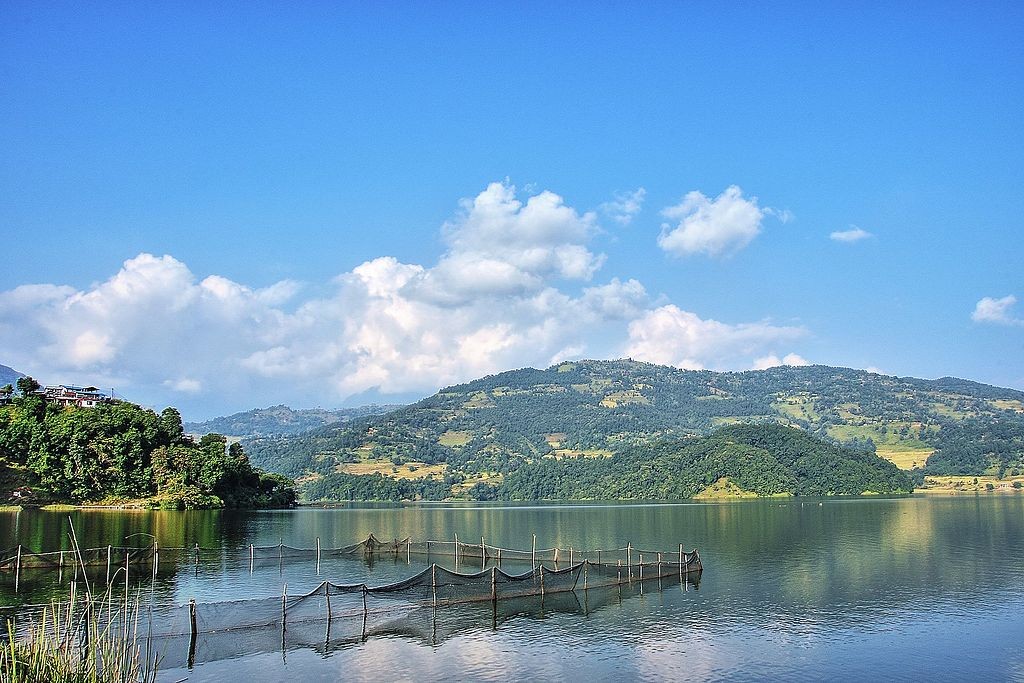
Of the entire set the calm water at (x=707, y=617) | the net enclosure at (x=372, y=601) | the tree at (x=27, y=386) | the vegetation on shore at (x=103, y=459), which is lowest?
the calm water at (x=707, y=617)

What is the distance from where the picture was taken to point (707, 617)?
41.7 m

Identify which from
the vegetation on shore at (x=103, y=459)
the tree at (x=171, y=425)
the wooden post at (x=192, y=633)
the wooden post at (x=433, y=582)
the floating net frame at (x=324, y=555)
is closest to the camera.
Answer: the wooden post at (x=192, y=633)

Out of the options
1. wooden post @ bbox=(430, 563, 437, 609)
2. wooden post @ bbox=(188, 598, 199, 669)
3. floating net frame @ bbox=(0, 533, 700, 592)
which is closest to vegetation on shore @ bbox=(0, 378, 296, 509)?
floating net frame @ bbox=(0, 533, 700, 592)

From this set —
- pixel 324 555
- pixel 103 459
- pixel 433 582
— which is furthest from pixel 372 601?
pixel 103 459

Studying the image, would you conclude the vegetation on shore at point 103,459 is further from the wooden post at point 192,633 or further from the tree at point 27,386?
the wooden post at point 192,633

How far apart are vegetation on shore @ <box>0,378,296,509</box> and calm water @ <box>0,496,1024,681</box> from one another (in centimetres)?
3284

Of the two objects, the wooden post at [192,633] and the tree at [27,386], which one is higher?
the tree at [27,386]

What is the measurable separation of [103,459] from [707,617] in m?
108

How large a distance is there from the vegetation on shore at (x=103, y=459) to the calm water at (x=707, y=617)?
32841mm

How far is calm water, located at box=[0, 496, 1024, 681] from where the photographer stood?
31.6 metres

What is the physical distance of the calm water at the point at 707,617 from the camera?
31641 mm

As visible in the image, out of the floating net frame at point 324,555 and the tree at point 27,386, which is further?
the tree at point 27,386

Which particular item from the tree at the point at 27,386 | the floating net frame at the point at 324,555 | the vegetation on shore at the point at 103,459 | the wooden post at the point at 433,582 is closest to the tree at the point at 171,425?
the vegetation on shore at the point at 103,459

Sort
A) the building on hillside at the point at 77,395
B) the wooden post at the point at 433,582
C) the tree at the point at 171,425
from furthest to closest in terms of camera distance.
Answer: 1. the building on hillside at the point at 77,395
2. the tree at the point at 171,425
3. the wooden post at the point at 433,582
